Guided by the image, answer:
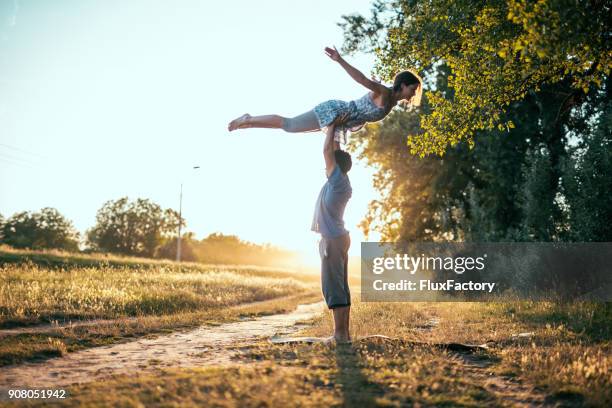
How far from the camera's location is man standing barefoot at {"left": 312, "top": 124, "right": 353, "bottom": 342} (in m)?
6.91

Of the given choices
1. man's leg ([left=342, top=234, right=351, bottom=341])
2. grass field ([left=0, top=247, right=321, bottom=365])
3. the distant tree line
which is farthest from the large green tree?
man's leg ([left=342, top=234, right=351, bottom=341])

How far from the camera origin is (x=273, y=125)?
6.95 m

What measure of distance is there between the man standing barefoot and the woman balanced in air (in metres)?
0.20

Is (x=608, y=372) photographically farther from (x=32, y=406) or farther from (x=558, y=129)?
(x=558, y=129)

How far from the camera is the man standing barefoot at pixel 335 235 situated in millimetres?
6914

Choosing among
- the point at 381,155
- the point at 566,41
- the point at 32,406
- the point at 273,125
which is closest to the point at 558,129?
the point at 381,155

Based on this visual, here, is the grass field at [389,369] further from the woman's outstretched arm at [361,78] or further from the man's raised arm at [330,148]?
the woman's outstretched arm at [361,78]

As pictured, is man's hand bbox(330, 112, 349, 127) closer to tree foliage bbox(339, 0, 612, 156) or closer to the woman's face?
the woman's face

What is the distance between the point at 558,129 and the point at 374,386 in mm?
19038

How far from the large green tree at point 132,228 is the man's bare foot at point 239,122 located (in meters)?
92.4

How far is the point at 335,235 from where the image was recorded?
6980 mm

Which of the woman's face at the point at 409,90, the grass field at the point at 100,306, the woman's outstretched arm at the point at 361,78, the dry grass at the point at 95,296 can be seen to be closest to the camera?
the woman's outstretched arm at the point at 361,78

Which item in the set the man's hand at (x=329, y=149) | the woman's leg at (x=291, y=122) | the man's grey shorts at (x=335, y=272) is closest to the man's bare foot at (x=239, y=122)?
the woman's leg at (x=291, y=122)

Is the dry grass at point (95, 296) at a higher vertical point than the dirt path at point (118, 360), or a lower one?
lower
